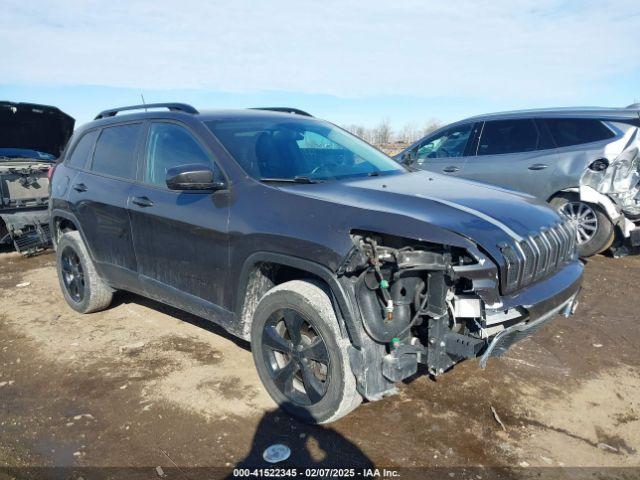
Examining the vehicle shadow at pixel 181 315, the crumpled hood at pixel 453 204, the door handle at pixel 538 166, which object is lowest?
the vehicle shadow at pixel 181 315

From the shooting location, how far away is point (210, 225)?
333 centimetres

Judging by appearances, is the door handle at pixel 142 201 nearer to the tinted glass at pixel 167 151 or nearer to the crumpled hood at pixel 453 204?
the tinted glass at pixel 167 151

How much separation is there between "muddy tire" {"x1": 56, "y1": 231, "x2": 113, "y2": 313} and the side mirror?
6.59ft

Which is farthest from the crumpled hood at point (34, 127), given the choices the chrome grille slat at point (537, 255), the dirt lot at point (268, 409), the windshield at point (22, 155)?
the chrome grille slat at point (537, 255)

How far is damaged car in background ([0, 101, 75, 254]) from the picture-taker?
23.0 feet

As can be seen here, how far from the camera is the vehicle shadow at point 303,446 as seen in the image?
2.72 metres

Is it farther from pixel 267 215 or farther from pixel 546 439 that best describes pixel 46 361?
pixel 546 439

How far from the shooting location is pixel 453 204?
2.80 meters

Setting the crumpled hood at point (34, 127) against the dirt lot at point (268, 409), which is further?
the crumpled hood at point (34, 127)

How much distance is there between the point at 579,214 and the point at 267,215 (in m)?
5.10

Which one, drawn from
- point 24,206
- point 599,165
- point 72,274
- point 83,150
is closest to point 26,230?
point 24,206

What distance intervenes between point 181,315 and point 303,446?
2.49 m

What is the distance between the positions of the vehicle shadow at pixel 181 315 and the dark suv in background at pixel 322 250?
2.37ft

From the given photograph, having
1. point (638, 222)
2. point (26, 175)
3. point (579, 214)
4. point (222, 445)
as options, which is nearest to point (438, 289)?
point (222, 445)
